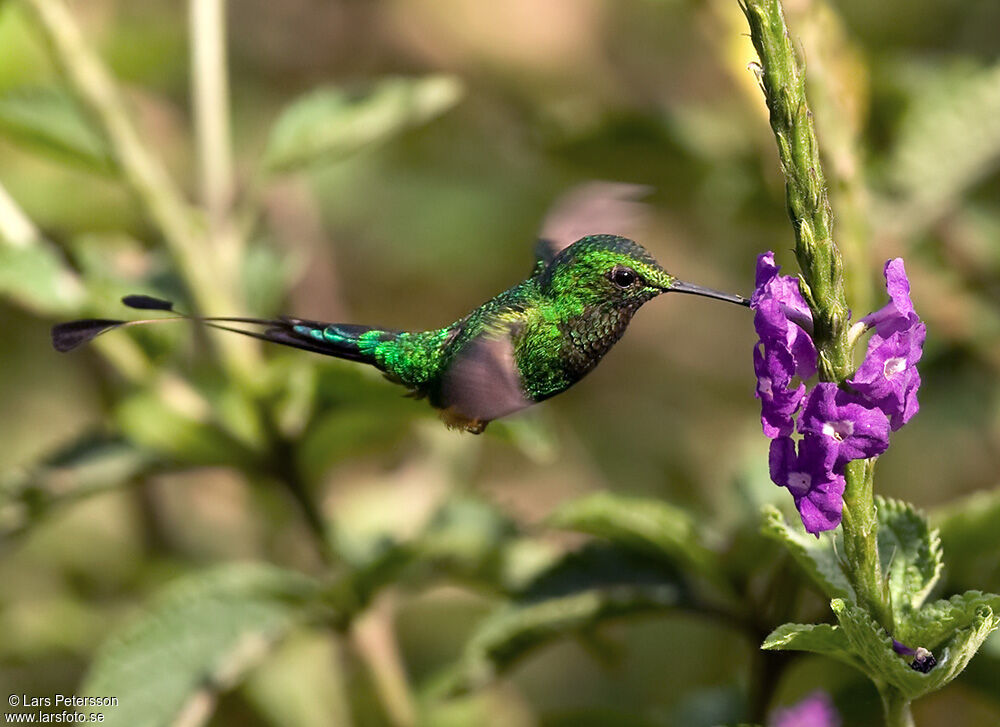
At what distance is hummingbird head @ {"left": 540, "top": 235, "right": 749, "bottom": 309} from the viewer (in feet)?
4.42

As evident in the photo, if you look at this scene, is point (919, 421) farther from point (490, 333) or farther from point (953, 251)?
point (490, 333)

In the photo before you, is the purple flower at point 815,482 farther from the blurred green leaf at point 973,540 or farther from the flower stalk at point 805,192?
the blurred green leaf at point 973,540

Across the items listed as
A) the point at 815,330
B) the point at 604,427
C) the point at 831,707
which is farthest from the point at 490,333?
the point at 604,427

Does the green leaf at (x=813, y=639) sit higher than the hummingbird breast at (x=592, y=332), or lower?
lower

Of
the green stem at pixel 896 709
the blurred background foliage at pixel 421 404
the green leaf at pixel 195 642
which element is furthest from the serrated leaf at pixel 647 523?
the green leaf at pixel 195 642

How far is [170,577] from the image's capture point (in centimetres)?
253

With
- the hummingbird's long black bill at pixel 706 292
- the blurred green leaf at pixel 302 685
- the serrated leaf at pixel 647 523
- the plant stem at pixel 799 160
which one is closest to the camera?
the plant stem at pixel 799 160

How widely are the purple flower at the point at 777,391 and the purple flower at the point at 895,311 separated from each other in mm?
92

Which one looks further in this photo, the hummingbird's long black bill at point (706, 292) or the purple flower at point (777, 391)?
the hummingbird's long black bill at point (706, 292)

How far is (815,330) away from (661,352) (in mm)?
2536

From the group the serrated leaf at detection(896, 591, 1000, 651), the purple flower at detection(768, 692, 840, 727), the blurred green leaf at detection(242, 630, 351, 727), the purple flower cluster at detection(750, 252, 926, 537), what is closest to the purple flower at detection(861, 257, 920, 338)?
the purple flower cluster at detection(750, 252, 926, 537)

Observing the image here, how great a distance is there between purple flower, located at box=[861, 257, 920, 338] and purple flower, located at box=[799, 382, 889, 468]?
3.7 inches

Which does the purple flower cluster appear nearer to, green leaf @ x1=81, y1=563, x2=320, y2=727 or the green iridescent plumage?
the green iridescent plumage

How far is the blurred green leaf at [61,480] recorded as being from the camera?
5.95 feet
